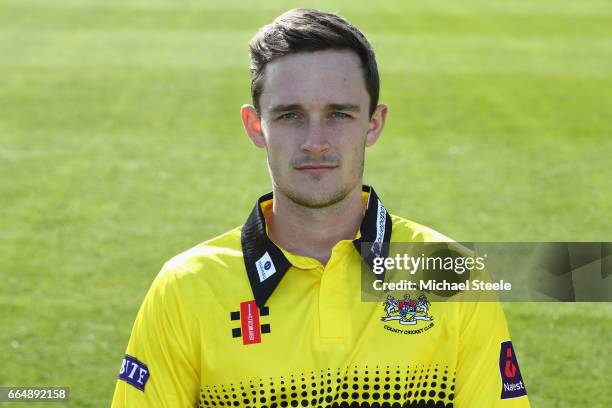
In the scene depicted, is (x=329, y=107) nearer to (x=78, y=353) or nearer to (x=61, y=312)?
(x=78, y=353)

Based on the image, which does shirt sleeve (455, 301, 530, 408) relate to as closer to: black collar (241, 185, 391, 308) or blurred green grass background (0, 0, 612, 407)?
black collar (241, 185, 391, 308)

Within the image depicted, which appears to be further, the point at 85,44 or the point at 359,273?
the point at 85,44

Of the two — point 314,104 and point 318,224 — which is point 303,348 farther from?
point 314,104

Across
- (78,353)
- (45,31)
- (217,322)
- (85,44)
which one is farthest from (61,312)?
(45,31)

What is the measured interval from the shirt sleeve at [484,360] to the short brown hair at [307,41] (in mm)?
656

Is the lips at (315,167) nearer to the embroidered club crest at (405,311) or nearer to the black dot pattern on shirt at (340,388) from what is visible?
the embroidered club crest at (405,311)

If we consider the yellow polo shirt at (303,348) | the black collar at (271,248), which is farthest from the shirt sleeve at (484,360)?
the black collar at (271,248)

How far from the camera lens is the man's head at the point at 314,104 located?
2510 millimetres

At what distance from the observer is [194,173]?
866 cm

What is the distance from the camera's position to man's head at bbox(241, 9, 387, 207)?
8.23 ft

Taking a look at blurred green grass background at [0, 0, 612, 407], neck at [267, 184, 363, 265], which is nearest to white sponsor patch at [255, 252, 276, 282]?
neck at [267, 184, 363, 265]

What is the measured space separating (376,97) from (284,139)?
0.33 metres

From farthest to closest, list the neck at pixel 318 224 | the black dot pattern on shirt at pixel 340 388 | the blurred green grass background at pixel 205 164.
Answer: the blurred green grass background at pixel 205 164 < the neck at pixel 318 224 < the black dot pattern on shirt at pixel 340 388

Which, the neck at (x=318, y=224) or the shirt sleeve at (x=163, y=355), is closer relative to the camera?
the shirt sleeve at (x=163, y=355)
